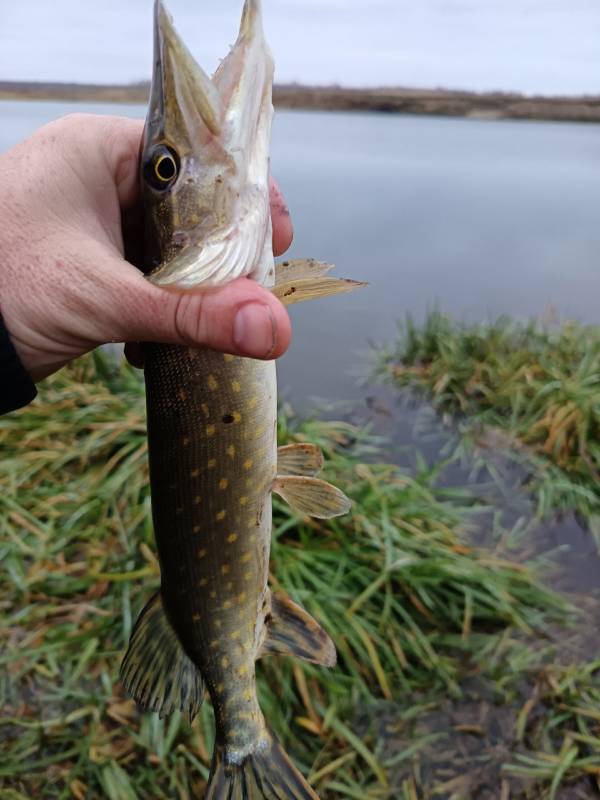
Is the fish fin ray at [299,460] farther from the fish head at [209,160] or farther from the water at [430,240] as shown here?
the water at [430,240]

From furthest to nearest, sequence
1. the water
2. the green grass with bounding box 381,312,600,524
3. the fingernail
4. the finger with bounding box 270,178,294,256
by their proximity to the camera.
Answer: the water → the green grass with bounding box 381,312,600,524 → the finger with bounding box 270,178,294,256 → the fingernail

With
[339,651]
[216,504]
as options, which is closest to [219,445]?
[216,504]

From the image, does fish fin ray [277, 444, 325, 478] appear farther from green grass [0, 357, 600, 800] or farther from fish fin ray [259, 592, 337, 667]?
green grass [0, 357, 600, 800]

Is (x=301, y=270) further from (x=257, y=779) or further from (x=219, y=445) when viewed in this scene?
(x=257, y=779)

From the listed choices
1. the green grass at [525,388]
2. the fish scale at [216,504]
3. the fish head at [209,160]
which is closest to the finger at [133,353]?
the fish scale at [216,504]

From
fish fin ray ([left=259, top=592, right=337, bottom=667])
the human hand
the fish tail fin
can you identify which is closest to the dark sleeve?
the human hand

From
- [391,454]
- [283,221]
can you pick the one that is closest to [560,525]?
[391,454]
